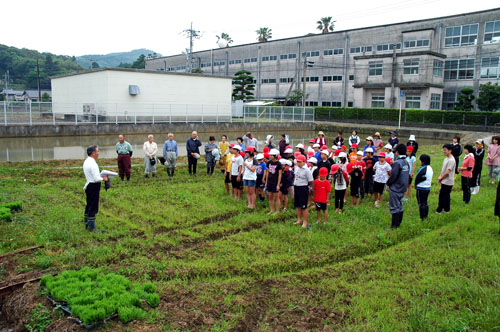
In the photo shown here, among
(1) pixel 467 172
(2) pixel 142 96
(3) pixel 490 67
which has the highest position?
(3) pixel 490 67

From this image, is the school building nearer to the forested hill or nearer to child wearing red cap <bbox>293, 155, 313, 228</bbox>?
child wearing red cap <bbox>293, 155, 313, 228</bbox>

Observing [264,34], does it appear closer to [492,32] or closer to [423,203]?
[492,32]

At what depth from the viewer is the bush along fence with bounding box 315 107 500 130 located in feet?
113

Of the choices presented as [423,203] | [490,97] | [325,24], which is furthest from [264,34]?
[423,203]

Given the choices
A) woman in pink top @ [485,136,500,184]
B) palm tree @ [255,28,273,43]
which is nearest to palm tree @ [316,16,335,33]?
palm tree @ [255,28,273,43]

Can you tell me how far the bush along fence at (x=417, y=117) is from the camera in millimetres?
34562

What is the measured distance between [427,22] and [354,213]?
146 ft

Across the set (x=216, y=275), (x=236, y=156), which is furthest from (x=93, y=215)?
(x=236, y=156)

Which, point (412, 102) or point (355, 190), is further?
point (412, 102)

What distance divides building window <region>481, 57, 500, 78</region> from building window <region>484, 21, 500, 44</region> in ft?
6.16

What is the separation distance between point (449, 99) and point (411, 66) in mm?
7090

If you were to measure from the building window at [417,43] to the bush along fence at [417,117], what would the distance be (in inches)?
438

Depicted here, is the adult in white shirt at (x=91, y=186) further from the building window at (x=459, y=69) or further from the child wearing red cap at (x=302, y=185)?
the building window at (x=459, y=69)

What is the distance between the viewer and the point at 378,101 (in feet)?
154
